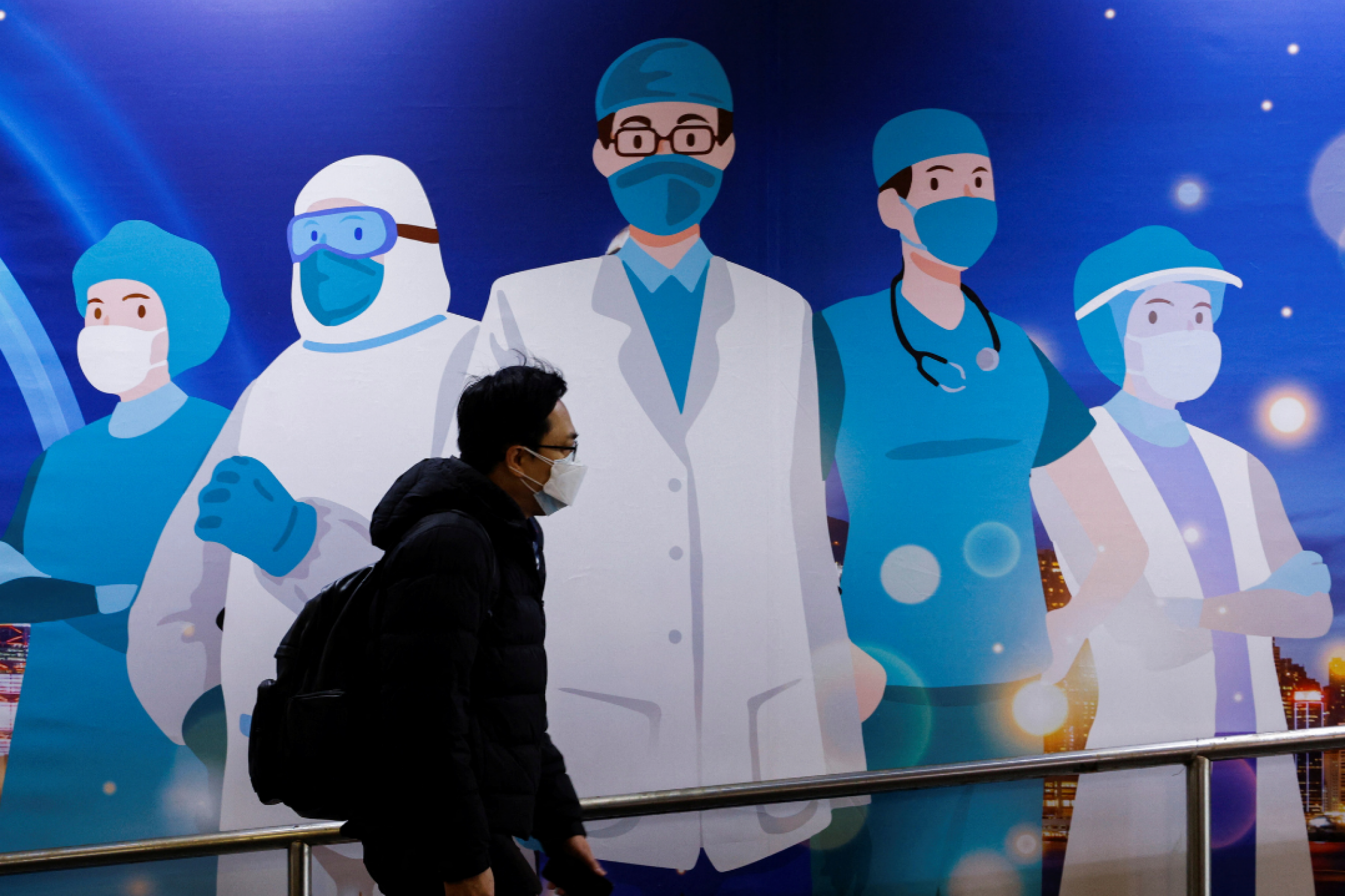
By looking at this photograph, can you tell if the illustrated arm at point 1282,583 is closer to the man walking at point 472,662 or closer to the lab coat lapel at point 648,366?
the lab coat lapel at point 648,366

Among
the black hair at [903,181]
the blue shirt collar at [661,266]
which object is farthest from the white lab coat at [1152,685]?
the blue shirt collar at [661,266]

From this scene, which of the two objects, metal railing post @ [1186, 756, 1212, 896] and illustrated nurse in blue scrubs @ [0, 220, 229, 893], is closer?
illustrated nurse in blue scrubs @ [0, 220, 229, 893]

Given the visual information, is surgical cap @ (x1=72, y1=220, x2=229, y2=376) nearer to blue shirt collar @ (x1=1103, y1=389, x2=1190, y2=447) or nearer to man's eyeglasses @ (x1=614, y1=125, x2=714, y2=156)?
man's eyeglasses @ (x1=614, y1=125, x2=714, y2=156)

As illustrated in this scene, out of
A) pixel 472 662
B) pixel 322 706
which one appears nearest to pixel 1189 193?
Result: pixel 472 662

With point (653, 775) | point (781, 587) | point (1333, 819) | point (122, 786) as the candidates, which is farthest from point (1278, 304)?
point (122, 786)

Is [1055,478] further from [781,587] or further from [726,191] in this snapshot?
[726,191]

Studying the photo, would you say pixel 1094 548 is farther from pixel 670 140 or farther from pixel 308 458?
pixel 308 458

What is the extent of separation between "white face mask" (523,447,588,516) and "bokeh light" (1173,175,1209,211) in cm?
219

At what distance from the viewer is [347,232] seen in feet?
8.84

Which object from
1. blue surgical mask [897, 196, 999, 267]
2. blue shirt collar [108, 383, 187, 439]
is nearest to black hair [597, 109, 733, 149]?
blue surgical mask [897, 196, 999, 267]

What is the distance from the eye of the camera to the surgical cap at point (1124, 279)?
3.07 m

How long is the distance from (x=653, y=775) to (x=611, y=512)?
723mm

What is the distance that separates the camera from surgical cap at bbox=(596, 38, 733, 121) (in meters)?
2.81

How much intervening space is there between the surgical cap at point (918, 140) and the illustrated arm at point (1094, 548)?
97 centimetres
